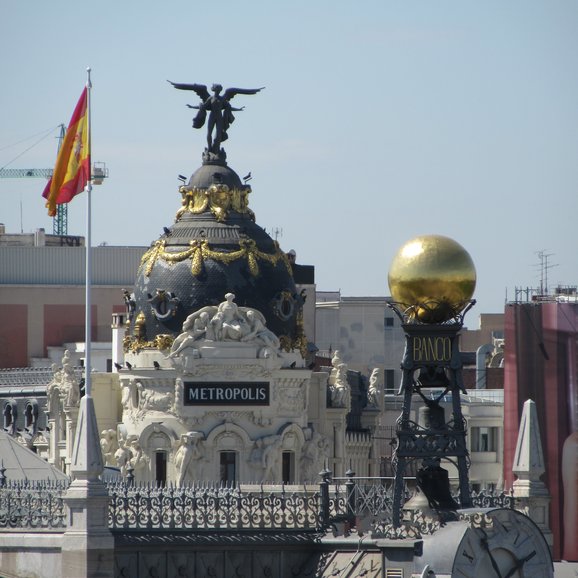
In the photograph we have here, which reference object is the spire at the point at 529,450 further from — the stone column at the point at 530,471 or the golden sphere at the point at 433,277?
the golden sphere at the point at 433,277

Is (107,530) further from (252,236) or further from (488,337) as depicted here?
(488,337)

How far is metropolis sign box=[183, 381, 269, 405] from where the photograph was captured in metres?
87.8

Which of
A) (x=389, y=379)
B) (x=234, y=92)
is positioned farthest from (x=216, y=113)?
(x=389, y=379)

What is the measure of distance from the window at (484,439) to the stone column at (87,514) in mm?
55703

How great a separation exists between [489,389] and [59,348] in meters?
21.8

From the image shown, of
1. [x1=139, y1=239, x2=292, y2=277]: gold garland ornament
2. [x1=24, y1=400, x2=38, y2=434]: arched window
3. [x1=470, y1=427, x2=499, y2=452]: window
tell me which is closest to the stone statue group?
[x1=139, y1=239, x2=292, y2=277]: gold garland ornament

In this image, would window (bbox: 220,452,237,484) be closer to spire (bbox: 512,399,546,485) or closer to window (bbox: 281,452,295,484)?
window (bbox: 281,452,295,484)

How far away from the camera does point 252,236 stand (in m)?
89.6

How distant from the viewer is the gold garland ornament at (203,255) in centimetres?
8831

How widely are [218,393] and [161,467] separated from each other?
10.00 ft

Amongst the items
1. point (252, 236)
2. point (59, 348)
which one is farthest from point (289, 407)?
point (59, 348)

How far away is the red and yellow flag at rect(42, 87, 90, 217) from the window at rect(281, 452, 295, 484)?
46.9ft

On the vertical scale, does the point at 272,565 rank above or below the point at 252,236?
below

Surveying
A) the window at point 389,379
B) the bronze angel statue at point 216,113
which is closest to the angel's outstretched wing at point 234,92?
the bronze angel statue at point 216,113
